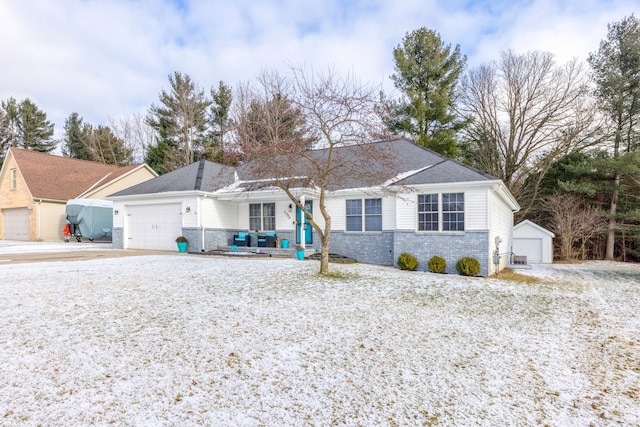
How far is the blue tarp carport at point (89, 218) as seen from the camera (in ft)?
67.8

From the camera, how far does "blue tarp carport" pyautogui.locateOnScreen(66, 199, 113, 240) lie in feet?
67.8

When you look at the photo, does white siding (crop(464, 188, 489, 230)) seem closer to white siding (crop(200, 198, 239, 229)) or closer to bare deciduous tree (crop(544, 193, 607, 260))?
white siding (crop(200, 198, 239, 229))

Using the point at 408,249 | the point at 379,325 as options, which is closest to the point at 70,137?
the point at 408,249

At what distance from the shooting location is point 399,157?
49.6ft

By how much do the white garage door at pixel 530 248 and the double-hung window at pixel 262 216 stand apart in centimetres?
1479

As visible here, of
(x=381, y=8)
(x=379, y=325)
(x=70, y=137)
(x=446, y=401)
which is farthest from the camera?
(x=70, y=137)

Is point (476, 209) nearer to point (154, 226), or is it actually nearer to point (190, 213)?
point (190, 213)

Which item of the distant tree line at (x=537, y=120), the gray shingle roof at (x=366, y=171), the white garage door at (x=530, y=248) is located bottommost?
the white garage door at (x=530, y=248)

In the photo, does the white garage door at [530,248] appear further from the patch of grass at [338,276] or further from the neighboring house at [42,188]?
the neighboring house at [42,188]

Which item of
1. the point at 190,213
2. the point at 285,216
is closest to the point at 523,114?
the point at 285,216

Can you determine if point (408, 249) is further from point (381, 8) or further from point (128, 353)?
point (128, 353)

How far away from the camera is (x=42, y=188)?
22578mm

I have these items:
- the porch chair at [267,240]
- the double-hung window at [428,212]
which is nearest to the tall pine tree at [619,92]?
the double-hung window at [428,212]

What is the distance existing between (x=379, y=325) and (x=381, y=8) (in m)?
10.7
